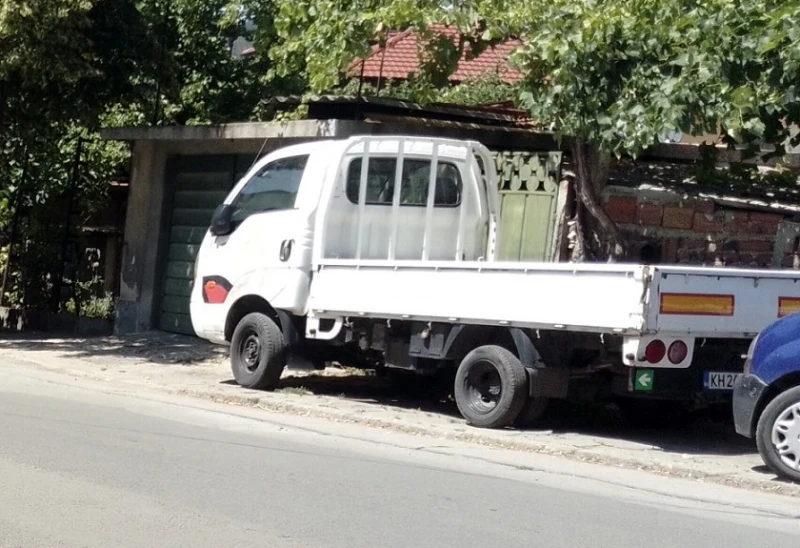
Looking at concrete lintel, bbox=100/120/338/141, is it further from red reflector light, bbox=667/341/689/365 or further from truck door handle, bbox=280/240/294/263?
red reflector light, bbox=667/341/689/365

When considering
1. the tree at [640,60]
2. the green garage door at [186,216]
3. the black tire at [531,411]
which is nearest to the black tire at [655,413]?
the black tire at [531,411]

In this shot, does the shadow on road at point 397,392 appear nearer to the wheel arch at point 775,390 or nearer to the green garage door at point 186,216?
the green garage door at point 186,216

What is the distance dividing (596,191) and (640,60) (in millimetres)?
2219

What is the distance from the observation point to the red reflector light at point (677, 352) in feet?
30.6

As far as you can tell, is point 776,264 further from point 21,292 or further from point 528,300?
point 21,292

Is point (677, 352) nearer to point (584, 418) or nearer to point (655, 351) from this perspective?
point (655, 351)

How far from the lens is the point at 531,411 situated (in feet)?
34.3

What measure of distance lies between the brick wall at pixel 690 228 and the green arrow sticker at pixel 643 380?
12.6 ft

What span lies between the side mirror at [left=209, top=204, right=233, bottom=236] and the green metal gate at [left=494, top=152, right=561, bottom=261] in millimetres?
3127

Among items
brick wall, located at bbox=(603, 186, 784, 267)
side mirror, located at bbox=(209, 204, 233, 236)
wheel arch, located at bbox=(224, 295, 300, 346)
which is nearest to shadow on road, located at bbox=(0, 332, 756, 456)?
wheel arch, located at bbox=(224, 295, 300, 346)

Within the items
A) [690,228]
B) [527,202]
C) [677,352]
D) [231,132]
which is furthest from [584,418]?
[231,132]

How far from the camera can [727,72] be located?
34.7 feet

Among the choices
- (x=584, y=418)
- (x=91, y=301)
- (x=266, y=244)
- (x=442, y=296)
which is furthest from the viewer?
(x=91, y=301)

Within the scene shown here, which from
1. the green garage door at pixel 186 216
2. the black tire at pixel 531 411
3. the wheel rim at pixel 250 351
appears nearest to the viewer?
the black tire at pixel 531 411
